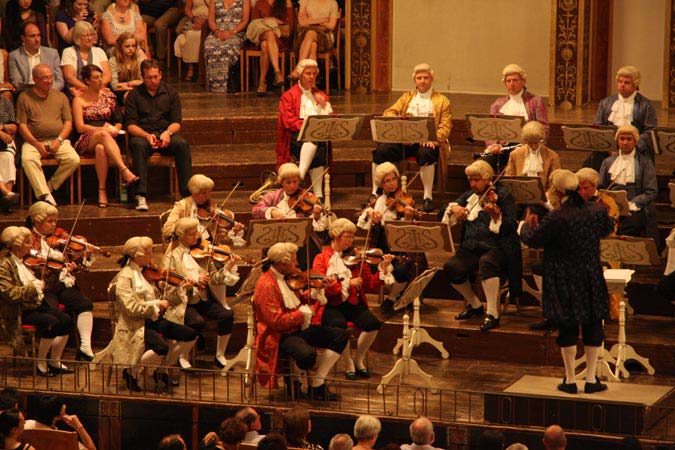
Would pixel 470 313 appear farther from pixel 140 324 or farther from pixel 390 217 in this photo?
pixel 140 324

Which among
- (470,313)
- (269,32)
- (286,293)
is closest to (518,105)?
(470,313)

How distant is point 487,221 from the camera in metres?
10.5

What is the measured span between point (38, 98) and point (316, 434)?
3975 millimetres

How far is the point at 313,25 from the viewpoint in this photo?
14.9 meters

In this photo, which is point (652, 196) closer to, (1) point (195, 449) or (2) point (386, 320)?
(2) point (386, 320)

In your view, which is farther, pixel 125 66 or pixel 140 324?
pixel 125 66

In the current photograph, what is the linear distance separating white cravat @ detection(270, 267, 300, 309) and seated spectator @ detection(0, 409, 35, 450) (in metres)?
2.22

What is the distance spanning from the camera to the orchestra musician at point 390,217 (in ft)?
34.6

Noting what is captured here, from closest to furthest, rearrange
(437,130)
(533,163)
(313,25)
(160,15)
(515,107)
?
(533,163) < (515,107) < (437,130) < (313,25) < (160,15)

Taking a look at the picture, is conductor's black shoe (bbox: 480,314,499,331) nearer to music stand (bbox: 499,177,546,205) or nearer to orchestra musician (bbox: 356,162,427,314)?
orchestra musician (bbox: 356,162,427,314)

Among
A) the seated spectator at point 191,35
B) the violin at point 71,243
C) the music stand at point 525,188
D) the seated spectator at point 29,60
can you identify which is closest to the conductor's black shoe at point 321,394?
the violin at point 71,243

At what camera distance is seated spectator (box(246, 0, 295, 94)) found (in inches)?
586

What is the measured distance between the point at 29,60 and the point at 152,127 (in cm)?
115

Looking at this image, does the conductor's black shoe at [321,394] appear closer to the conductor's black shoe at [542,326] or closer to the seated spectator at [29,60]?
the conductor's black shoe at [542,326]
